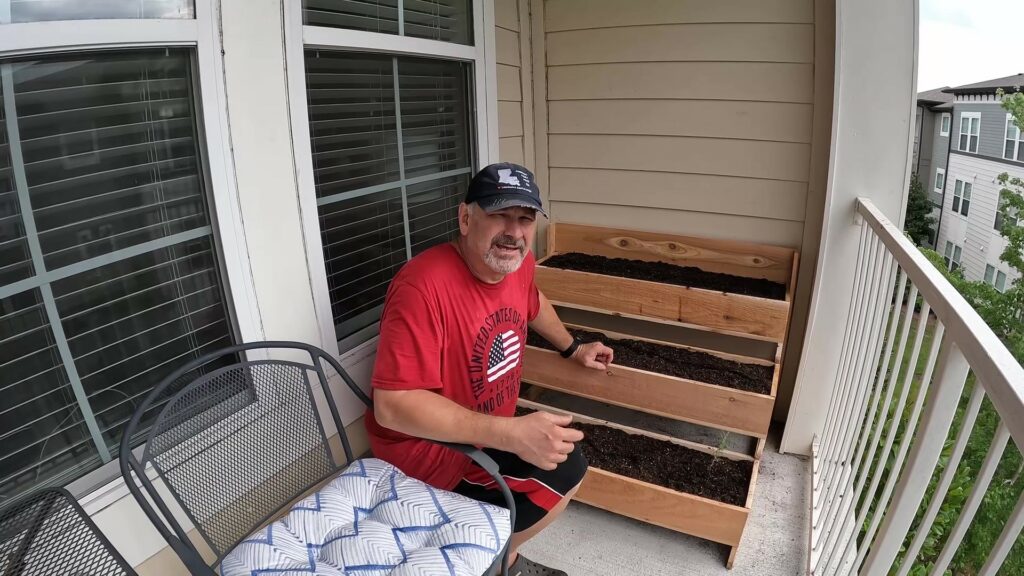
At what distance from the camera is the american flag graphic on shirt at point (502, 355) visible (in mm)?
1668

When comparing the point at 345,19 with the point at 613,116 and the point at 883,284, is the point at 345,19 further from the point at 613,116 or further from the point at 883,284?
the point at 883,284

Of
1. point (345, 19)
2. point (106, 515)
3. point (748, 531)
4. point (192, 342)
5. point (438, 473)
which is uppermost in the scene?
point (345, 19)

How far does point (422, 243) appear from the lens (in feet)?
7.38

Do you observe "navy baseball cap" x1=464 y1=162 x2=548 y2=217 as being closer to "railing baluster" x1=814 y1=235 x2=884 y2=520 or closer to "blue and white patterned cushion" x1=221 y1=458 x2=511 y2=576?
"blue and white patterned cushion" x1=221 y1=458 x2=511 y2=576

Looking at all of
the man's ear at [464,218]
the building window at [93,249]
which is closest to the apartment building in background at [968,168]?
the man's ear at [464,218]

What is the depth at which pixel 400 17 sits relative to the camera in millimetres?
1916

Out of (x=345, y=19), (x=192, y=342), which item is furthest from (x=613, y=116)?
(x=192, y=342)

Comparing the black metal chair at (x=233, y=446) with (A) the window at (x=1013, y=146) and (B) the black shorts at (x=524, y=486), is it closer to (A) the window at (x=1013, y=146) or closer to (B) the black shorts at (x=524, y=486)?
(B) the black shorts at (x=524, y=486)

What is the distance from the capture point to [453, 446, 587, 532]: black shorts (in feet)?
5.01

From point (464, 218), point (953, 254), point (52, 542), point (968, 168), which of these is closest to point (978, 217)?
point (968, 168)

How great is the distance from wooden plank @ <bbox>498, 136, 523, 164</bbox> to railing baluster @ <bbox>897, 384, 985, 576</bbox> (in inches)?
79.8

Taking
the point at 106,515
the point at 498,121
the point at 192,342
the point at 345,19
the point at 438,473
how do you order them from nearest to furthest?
the point at 106,515 → the point at 192,342 → the point at 438,473 → the point at 345,19 → the point at 498,121

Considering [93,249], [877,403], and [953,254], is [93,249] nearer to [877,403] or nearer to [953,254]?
[877,403]

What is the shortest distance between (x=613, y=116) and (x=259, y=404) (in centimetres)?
207
